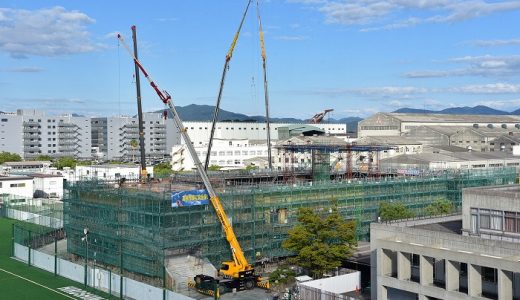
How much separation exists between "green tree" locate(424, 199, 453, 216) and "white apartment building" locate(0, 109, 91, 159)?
107m

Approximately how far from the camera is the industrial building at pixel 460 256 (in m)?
21.6

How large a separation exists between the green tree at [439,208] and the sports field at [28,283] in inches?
912

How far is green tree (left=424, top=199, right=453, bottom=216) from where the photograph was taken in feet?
143

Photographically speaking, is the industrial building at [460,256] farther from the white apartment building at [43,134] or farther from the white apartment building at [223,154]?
the white apartment building at [43,134]

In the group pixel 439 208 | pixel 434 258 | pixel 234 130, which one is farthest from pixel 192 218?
pixel 234 130

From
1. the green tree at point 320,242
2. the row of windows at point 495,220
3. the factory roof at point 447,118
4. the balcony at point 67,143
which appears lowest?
the green tree at point 320,242

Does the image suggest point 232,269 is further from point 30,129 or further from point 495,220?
point 30,129

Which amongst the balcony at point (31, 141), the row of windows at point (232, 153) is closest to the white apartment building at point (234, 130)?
the row of windows at point (232, 153)

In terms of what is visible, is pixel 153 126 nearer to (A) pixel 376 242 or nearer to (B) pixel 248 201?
(B) pixel 248 201

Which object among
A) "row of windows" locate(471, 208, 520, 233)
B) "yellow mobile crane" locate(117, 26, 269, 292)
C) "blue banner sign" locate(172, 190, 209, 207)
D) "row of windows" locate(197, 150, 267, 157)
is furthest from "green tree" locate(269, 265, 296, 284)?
"row of windows" locate(197, 150, 267, 157)

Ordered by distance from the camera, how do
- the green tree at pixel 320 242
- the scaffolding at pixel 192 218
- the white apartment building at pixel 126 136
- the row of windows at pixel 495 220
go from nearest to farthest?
the row of windows at pixel 495 220 → the green tree at pixel 320 242 → the scaffolding at pixel 192 218 → the white apartment building at pixel 126 136

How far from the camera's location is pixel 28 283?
35.2 metres

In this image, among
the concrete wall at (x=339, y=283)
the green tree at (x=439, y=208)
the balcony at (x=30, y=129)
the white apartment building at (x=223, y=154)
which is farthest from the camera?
the balcony at (x=30, y=129)

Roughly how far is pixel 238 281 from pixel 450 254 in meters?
12.8
